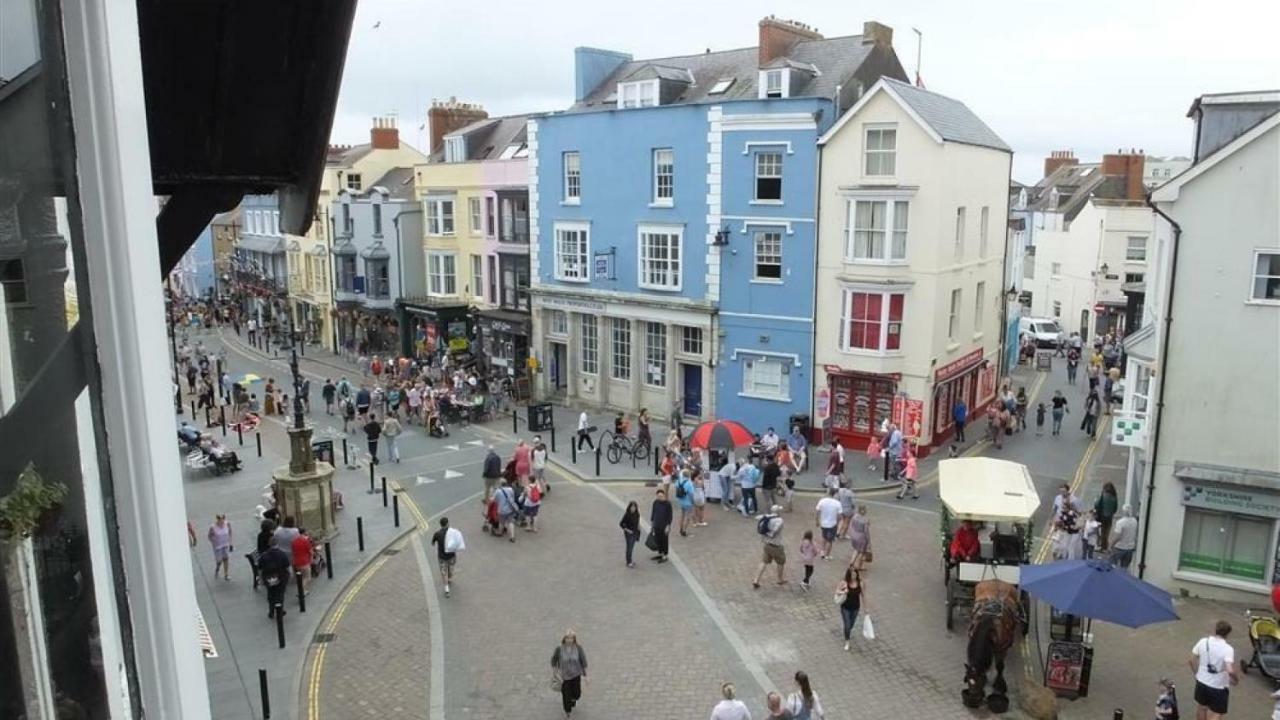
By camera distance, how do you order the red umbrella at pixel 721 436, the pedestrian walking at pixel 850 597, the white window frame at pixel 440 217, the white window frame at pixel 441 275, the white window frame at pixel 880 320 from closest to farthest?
the pedestrian walking at pixel 850 597
the red umbrella at pixel 721 436
the white window frame at pixel 880 320
the white window frame at pixel 440 217
the white window frame at pixel 441 275

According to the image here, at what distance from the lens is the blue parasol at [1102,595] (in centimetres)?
1122

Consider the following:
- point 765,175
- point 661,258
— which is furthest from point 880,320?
point 661,258

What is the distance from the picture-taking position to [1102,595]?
1140 cm

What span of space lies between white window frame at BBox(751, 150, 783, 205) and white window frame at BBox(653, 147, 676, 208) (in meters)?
2.89

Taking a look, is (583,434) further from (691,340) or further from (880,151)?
(880,151)

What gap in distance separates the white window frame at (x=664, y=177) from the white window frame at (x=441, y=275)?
1301cm

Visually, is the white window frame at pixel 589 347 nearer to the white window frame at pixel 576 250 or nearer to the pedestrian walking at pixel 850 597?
the white window frame at pixel 576 250

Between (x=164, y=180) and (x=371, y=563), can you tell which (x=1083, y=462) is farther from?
(x=164, y=180)

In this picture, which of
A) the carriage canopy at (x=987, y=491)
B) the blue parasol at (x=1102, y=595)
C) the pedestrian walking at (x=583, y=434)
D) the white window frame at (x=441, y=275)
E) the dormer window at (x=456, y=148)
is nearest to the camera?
the blue parasol at (x=1102, y=595)

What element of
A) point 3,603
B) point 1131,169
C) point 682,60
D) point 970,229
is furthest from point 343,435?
point 1131,169

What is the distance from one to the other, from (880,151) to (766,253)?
4512 millimetres

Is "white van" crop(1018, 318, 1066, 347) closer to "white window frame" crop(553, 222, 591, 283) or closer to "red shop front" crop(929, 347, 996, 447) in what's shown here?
"red shop front" crop(929, 347, 996, 447)

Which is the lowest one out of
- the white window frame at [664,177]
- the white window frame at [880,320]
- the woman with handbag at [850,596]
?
the woman with handbag at [850,596]

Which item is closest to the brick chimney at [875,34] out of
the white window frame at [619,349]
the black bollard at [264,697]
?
the white window frame at [619,349]
